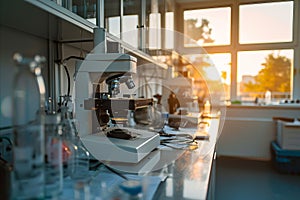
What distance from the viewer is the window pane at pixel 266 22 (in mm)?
3613

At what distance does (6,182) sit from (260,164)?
11.5ft

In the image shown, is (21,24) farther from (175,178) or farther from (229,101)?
(229,101)

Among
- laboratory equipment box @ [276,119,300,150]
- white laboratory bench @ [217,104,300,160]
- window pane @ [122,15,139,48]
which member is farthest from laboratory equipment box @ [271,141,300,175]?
window pane @ [122,15,139,48]

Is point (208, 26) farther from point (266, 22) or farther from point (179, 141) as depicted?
point (179, 141)

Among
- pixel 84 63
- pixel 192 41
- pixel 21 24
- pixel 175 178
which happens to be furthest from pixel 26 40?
pixel 192 41

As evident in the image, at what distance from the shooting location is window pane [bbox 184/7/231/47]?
3.88 metres

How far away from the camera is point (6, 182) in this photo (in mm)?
623

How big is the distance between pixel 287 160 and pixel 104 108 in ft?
9.14

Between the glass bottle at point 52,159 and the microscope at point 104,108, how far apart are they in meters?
0.37

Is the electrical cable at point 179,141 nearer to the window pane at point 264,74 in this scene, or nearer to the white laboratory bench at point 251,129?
the white laboratory bench at point 251,129


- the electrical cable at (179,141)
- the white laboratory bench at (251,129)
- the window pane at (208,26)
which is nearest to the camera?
the electrical cable at (179,141)

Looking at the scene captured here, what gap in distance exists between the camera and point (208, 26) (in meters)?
4.00

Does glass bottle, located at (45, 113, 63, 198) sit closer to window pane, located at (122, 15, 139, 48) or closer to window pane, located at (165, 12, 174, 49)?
window pane, located at (122, 15, 139, 48)

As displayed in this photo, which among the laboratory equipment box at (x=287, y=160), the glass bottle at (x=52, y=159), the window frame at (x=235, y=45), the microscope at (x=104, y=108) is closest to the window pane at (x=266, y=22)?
the window frame at (x=235, y=45)
